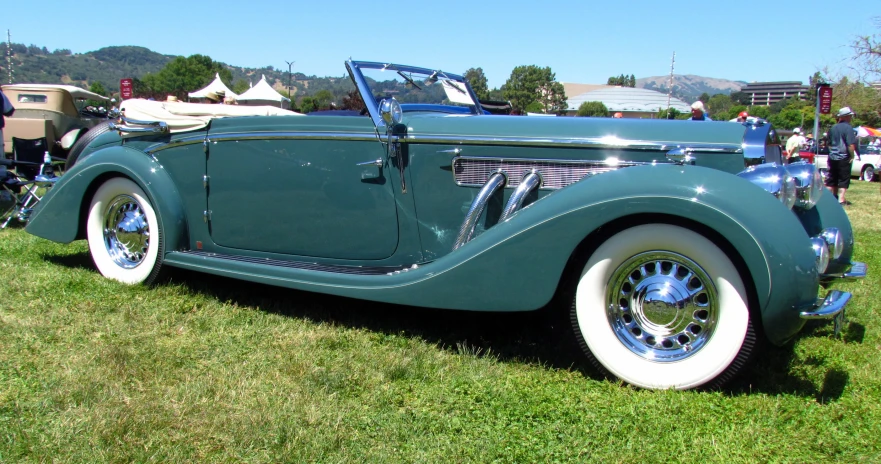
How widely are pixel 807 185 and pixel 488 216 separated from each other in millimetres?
1584

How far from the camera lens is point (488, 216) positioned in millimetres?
3324

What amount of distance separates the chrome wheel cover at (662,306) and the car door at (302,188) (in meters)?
1.33

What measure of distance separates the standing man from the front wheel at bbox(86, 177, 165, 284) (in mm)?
10045

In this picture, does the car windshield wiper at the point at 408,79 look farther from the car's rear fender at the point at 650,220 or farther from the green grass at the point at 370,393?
the car's rear fender at the point at 650,220

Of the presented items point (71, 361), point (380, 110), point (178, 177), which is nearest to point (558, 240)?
point (380, 110)

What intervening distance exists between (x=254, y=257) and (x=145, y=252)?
0.94 metres

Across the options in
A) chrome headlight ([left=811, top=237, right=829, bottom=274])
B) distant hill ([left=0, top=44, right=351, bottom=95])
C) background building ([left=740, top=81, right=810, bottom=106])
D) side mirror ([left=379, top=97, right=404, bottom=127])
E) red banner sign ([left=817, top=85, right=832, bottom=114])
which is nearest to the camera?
chrome headlight ([left=811, top=237, right=829, bottom=274])

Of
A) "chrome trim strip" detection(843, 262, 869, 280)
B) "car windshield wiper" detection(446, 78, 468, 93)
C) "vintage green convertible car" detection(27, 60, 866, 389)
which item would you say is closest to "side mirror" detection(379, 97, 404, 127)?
"vintage green convertible car" detection(27, 60, 866, 389)

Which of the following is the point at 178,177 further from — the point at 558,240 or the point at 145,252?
the point at 558,240

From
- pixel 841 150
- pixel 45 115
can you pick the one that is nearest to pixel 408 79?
pixel 841 150

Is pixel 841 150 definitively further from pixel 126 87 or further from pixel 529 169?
pixel 126 87

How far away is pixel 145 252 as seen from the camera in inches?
167

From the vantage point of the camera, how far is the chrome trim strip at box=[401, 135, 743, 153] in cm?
302

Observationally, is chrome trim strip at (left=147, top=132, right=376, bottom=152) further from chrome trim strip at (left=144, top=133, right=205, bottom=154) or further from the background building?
the background building
